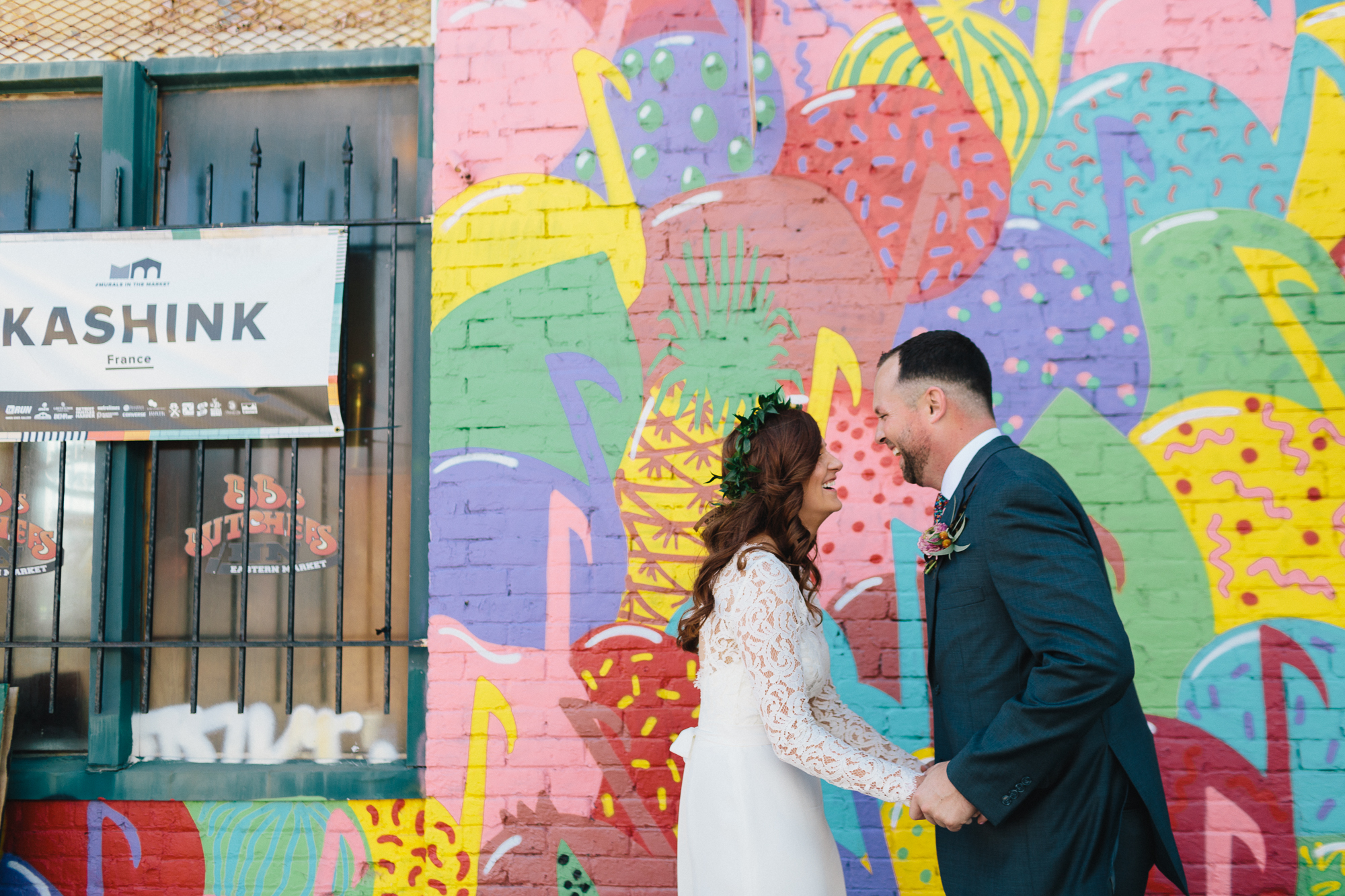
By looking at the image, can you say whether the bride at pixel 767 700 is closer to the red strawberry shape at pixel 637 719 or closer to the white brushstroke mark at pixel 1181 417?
the red strawberry shape at pixel 637 719

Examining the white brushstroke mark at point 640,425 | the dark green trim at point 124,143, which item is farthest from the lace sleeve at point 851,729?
the dark green trim at point 124,143

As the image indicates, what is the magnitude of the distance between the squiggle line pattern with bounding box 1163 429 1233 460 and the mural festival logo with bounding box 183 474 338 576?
3.04 m

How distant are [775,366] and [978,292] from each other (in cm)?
76

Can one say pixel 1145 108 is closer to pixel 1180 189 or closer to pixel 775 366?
pixel 1180 189

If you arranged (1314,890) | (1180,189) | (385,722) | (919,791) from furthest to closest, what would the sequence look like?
(385,722)
(1180,189)
(1314,890)
(919,791)

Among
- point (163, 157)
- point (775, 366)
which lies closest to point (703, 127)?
point (775, 366)

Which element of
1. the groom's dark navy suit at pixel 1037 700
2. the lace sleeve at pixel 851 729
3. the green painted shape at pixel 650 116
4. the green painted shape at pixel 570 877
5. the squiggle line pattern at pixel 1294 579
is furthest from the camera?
the green painted shape at pixel 650 116

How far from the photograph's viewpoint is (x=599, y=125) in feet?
10.8

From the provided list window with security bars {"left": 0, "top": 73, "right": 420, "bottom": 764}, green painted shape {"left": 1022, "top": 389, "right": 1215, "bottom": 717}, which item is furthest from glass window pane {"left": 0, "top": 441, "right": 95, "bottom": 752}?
green painted shape {"left": 1022, "top": 389, "right": 1215, "bottom": 717}

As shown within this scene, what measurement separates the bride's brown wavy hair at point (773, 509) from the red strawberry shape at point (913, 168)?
3.71ft

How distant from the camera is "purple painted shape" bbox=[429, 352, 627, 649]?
317 centimetres

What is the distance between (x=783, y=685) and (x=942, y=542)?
19.4 inches

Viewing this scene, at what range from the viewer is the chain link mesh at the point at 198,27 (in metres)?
3.55

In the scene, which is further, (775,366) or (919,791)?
(775,366)
